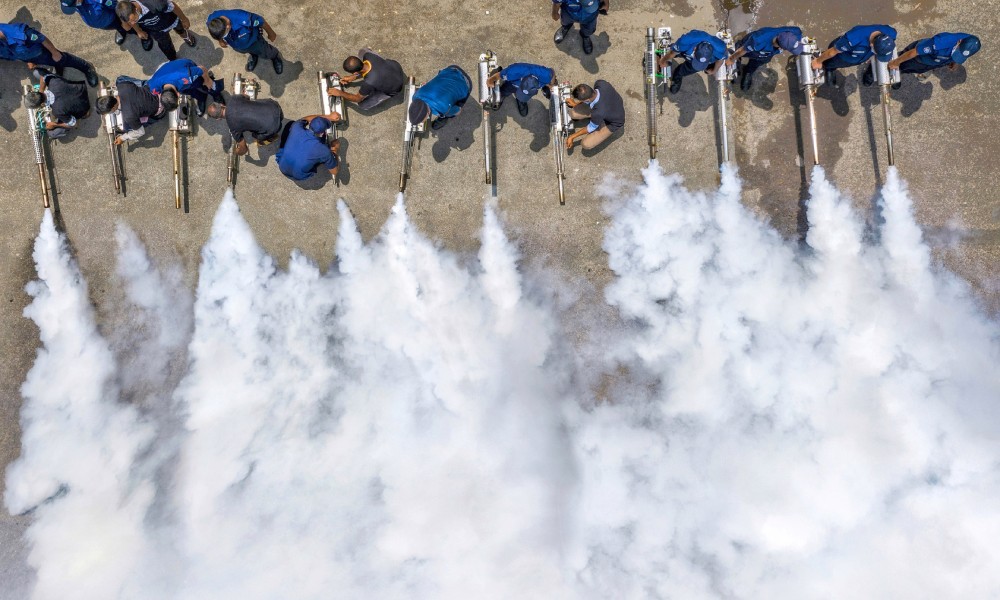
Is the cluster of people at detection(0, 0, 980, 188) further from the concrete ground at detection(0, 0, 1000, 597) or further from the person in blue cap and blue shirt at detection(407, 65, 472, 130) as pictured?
the concrete ground at detection(0, 0, 1000, 597)

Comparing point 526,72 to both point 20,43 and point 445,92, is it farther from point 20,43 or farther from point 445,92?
point 20,43

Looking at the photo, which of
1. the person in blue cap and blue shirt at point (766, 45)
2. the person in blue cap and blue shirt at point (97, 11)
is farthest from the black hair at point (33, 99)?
the person in blue cap and blue shirt at point (766, 45)

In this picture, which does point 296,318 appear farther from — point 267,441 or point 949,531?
point 949,531

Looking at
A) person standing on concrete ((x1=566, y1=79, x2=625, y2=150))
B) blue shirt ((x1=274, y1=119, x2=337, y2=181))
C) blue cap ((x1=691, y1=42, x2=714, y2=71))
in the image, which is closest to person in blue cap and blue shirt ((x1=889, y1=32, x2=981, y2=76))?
blue cap ((x1=691, y1=42, x2=714, y2=71))

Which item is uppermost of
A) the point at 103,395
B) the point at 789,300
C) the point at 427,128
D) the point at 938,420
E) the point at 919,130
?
the point at 427,128

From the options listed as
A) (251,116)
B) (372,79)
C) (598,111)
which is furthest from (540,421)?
(251,116)

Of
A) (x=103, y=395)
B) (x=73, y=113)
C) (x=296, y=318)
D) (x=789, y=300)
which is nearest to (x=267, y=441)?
(x=296, y=318)

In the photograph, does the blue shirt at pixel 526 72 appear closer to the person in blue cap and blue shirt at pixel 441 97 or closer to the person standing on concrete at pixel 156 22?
the person in blue cap and blue shirt at pixel 441 97
